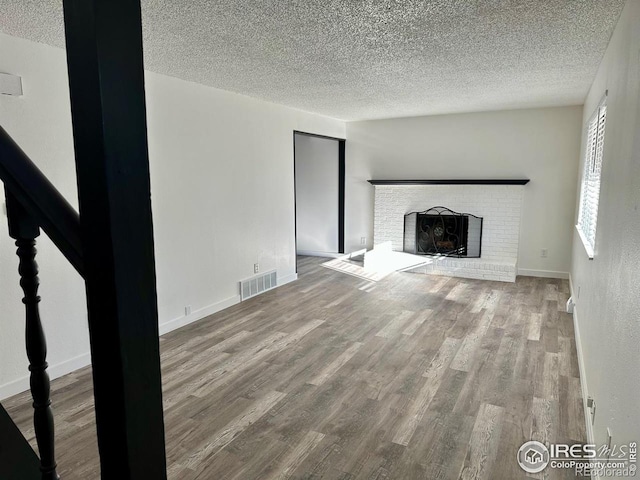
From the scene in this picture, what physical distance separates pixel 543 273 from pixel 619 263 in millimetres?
4884

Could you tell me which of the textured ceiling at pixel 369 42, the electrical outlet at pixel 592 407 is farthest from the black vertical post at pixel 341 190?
the electrical outlet at pixel 592 407

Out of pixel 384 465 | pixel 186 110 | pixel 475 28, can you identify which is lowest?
pixel 384 465

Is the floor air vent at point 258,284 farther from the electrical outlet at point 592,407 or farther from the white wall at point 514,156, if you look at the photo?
the electrical outlet at point 592,407

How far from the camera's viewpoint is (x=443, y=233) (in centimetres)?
680

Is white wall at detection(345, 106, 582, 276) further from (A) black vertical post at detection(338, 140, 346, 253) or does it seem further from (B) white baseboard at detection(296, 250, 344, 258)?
(B) white baseboard at detection(296, 250, 344, 258)

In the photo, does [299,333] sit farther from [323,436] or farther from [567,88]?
[567,88]

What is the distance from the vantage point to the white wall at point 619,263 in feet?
5.02

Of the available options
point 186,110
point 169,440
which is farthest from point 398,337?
point 186,110

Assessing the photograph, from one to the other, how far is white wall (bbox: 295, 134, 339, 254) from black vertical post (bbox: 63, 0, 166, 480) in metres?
7.13

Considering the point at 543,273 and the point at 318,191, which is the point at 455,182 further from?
the point at 318,191

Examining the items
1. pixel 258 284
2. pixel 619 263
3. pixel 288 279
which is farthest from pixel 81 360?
pixel 619 263

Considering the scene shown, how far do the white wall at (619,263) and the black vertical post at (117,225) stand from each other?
56.3 inches

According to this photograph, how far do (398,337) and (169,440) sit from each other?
225 centimetres

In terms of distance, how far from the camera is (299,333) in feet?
13.7
